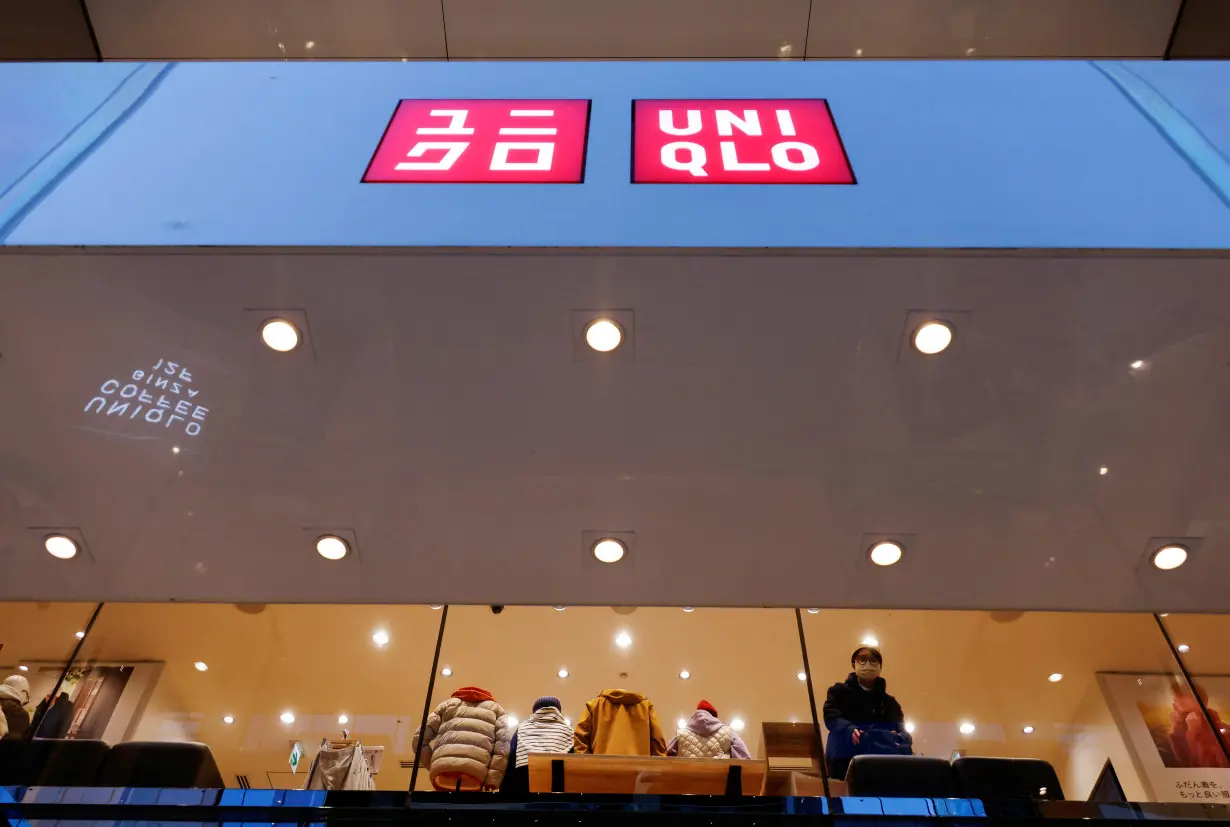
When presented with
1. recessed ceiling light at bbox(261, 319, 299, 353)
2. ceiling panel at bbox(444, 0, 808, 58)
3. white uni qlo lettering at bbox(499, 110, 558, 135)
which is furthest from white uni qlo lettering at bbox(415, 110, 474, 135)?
ceiling panel at bbox(444, 0, 808, 58)

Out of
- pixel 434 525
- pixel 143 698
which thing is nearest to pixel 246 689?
pixel 143 698

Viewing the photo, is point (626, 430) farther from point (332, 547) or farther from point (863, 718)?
point (863, 718)

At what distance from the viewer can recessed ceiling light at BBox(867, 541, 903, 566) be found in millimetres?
3033

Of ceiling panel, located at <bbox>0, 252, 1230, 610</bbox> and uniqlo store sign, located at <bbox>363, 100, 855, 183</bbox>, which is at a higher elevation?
uniqlo store sign, located at <bbox>363, 100, 855, 183</bbox>

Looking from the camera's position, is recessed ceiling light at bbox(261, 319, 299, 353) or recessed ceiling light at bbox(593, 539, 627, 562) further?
recessed ceiling light at bbox(593, 539, 627, 562)

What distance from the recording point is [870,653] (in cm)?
338

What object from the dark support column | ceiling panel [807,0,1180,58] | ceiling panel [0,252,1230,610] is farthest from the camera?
ceiling panel [807,0,1180,58]

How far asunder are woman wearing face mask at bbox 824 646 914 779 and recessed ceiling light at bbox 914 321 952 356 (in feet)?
4.75

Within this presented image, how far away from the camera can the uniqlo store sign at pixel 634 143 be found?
8.09 ft

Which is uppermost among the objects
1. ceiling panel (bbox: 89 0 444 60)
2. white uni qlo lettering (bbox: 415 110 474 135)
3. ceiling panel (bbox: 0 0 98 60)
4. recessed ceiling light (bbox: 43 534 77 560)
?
ceiling panel (bbox: 89 0 444 60)

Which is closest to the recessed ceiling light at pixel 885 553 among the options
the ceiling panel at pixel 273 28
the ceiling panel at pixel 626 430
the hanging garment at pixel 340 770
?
the ceiling panel at pixel 626 430

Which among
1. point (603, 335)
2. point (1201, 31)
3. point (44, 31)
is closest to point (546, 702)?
point (603, 335)

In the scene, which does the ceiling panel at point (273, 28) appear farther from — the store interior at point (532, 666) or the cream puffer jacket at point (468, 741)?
the cream puffer jacket at point (468, 741)

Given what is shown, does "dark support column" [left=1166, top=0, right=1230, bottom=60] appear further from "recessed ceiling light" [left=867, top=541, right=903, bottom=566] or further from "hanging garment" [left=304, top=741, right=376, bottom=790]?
"hanging garment" [left=304, top=741, right=376, bottom=790]
